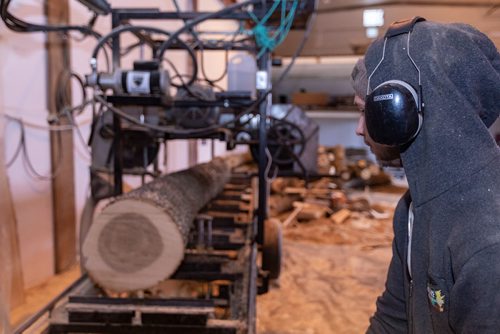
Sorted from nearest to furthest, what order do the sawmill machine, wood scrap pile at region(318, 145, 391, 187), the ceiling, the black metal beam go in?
the sawmill machine
the black metal beam
the ceiling
wood scrap pile at region(318, 145, 391, 187)

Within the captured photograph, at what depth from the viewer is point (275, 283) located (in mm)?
3496

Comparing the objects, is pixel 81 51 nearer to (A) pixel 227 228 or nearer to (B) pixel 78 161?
(B) pixel 78 161

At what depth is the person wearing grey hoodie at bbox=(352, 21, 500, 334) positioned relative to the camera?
0.79 m

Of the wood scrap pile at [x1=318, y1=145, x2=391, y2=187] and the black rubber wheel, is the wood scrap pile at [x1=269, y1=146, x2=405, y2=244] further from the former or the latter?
the black rubber wheel

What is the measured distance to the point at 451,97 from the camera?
0.88 metres

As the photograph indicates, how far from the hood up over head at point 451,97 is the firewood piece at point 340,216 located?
4.77 meters

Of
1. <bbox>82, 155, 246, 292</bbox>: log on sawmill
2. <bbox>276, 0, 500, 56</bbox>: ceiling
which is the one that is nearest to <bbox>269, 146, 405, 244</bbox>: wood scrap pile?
<bbox>276, 0, 500, 56</bbox>: ceiling

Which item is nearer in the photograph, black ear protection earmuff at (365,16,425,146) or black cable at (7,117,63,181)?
black ear protection earmuff at (365,16,425,146)

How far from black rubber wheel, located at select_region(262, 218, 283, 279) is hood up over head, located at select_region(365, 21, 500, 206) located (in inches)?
94.6

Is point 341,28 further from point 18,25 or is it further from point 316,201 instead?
point 18,25

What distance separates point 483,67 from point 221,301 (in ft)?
5.88

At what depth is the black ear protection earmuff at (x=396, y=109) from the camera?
89cm

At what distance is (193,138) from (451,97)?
2132 mm

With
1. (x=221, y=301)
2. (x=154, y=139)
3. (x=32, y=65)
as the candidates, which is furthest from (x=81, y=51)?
(x=221, y=301)
